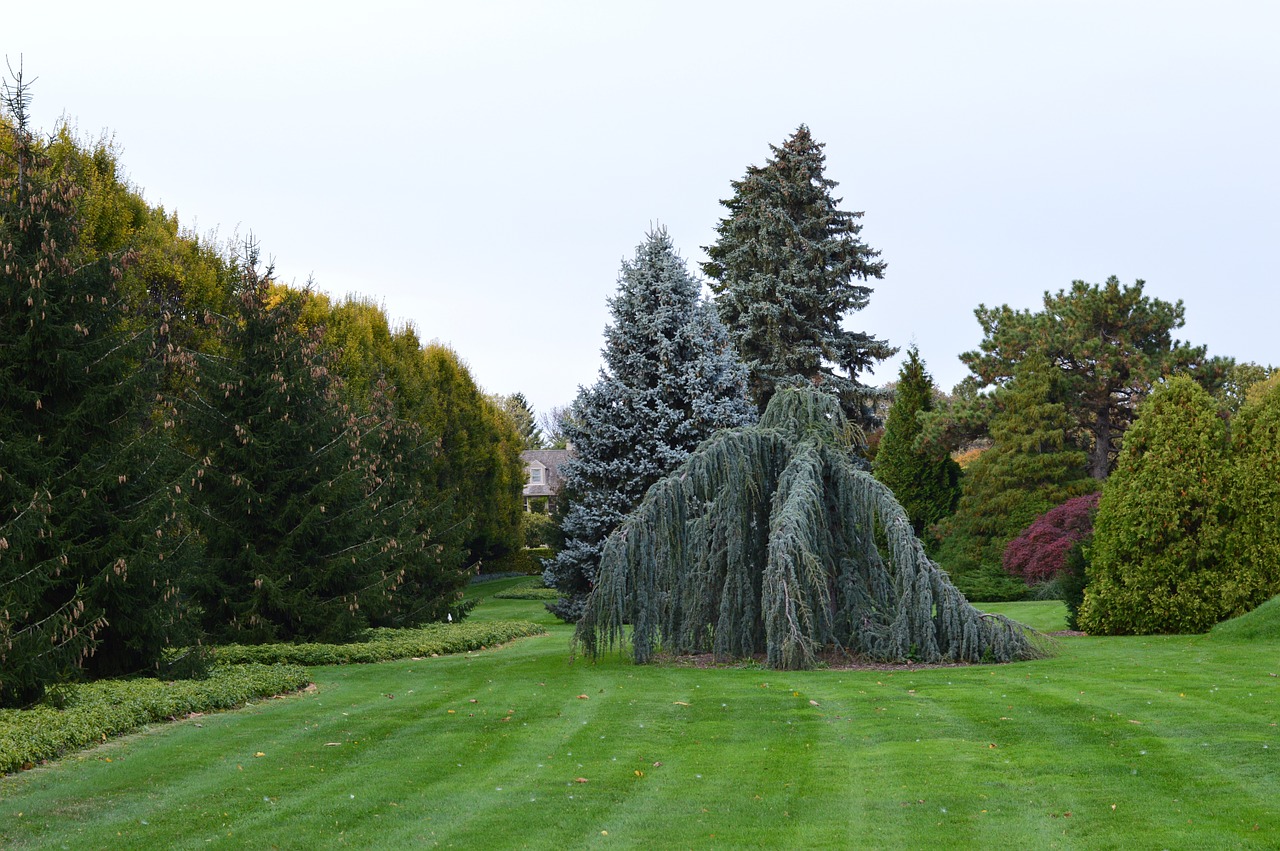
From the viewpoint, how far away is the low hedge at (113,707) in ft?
28.2

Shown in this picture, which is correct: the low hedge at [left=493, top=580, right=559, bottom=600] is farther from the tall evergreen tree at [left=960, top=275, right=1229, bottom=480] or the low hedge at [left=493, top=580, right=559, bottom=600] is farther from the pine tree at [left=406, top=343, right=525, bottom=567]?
the tall evergreen tree at [left=960, top=275, right=1229, bottom=480]

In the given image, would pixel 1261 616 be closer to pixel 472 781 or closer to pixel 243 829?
pixel 472 781

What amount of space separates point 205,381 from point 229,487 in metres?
1.76

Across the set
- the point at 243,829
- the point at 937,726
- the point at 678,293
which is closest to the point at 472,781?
the point at 243,829

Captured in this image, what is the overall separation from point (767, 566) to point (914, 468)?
73.5 ft

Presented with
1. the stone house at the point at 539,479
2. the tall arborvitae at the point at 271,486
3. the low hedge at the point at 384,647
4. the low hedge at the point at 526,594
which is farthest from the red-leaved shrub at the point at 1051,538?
the stone house at the point at 539,479

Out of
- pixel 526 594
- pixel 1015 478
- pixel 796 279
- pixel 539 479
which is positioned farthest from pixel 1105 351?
pixel 539 479

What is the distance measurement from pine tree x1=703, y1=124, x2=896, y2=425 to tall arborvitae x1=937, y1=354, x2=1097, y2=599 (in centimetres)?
583

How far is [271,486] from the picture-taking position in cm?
1733

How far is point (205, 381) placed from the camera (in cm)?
1733

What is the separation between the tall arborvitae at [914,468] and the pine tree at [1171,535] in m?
17.9

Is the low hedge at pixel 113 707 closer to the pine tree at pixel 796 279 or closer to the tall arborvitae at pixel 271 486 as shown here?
the tall arborvitae at pixel 271 486

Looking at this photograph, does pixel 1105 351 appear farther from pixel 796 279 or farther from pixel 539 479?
pixel 539 479

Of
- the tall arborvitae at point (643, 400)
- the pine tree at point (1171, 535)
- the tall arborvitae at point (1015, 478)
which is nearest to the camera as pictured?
the pine tree at point (1171, 535)
